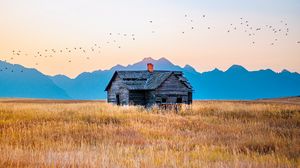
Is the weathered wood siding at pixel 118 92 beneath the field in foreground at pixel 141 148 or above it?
above

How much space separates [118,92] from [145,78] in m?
3.33

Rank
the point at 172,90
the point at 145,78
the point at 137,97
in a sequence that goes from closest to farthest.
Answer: the point at 172,90
the point at 137,97
the point at 145,78

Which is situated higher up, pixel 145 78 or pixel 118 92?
pixel 145 78

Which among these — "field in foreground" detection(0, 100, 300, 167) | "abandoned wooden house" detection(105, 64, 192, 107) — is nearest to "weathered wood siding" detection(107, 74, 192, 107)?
"abandoned wooden house" detection(105, 64, 192, 107)

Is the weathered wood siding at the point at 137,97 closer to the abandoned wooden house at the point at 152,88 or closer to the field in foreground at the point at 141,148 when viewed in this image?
the abandoned wooden house at the point at 152,88

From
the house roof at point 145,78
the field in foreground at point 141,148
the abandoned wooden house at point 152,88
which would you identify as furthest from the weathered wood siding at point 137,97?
the field in foreground at point 141,148

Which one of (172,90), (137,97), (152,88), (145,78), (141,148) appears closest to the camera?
(141,148)

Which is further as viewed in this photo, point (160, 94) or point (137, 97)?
point (137, 97)

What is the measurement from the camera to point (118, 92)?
159ft

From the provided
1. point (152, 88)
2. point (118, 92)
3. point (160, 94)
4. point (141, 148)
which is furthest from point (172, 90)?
point (141, 148)

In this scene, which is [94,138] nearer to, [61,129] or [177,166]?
[61,129]

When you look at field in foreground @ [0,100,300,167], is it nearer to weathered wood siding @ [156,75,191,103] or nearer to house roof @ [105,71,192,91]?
weathered wood siding @ [156,75,191,103]

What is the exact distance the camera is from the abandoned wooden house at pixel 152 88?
146ft

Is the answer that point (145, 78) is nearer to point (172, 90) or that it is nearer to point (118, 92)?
point (118, 92)
